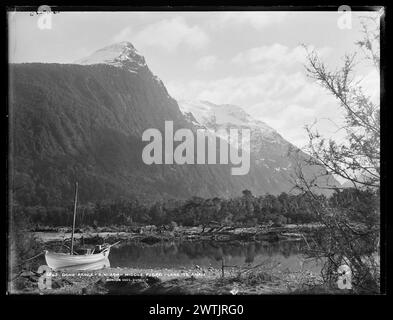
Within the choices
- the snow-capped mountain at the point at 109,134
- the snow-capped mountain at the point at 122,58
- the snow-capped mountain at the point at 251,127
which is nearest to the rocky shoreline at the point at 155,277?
the snow-capped mountain at the point at 109,134

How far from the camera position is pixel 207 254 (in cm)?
370

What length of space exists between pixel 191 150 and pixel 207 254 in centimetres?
80

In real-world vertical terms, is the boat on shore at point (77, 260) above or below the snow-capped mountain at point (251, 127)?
below

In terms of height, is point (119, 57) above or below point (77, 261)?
above

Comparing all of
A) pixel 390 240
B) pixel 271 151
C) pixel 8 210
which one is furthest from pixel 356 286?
pixel 8 210

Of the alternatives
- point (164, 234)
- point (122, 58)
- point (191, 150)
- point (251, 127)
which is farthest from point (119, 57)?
point (164, 234)

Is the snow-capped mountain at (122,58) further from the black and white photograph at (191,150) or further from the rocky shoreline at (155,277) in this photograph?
the rocky shoreline at (155,277)

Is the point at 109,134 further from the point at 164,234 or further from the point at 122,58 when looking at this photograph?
the point at 164,234

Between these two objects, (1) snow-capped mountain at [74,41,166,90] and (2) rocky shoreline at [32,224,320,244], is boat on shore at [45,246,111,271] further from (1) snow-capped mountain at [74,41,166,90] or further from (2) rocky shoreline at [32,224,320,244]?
(1) snow-capped mountain at [74,41,166,90]

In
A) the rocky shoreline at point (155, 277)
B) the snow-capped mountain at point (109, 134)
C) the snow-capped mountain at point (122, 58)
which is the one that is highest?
the snow-capped mountain at point (122, 58)

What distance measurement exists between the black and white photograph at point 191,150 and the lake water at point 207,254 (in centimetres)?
1

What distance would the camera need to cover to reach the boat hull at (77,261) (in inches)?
143

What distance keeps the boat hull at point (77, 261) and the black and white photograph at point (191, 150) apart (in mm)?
10

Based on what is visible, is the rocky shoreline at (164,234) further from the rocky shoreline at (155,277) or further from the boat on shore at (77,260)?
the boat on shore at (77,260)
